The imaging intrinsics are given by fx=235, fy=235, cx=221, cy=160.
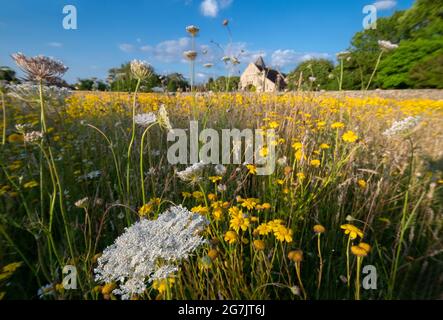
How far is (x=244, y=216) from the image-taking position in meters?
1.16

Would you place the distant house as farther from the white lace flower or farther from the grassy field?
the white lace flower

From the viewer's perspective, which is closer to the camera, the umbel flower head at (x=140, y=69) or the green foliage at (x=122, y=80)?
the umbel flower head at (x=140, y=69)

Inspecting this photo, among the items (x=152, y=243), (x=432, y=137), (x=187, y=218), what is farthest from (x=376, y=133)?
(x=152, y=243)

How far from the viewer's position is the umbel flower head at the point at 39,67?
1.10 metres

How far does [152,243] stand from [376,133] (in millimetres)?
2579

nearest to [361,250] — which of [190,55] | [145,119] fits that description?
[145,119]

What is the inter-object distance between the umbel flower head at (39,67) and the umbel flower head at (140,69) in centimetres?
36

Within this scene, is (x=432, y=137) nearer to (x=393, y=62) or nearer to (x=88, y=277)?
(x=88, y=277)

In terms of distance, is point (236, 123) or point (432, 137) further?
point (236, 123)

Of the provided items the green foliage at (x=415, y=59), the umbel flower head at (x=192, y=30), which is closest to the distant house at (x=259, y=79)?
the umbel flower head at (x=192, y=30)

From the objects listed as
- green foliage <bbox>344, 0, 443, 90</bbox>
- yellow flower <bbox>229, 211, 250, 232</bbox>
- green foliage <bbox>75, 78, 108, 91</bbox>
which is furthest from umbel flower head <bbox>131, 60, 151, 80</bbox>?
green foliage <bbox>344, 0, 443, 90</bbox>

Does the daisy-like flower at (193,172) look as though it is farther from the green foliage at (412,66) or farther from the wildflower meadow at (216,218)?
the green foliage at (412,66)

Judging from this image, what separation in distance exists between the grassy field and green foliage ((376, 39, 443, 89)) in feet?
60.8
